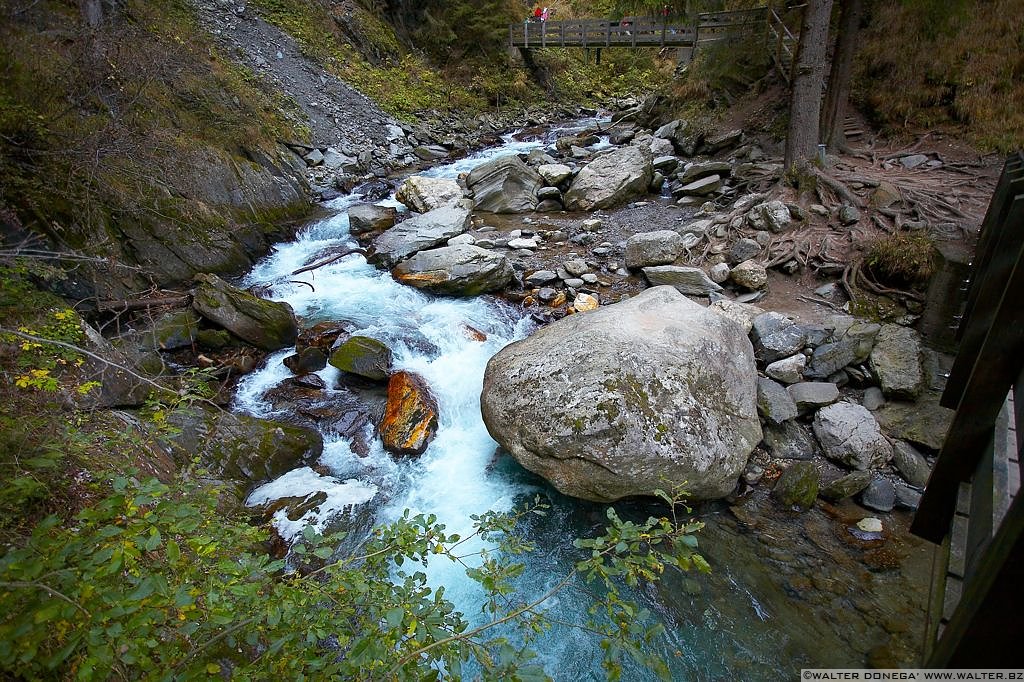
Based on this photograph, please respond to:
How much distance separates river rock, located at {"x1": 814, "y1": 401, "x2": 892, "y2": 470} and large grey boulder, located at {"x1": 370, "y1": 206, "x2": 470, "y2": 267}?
6.99 m

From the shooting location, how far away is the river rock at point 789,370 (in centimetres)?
582

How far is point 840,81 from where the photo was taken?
9.24 m

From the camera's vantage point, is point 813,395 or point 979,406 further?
point 813,395

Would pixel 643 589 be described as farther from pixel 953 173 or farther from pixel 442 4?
pixel 442 4

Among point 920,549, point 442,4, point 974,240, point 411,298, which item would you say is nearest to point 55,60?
point 411,298

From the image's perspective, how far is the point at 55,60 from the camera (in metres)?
6.17

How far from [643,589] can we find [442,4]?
23.8m

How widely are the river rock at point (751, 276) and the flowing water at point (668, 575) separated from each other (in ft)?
12.2

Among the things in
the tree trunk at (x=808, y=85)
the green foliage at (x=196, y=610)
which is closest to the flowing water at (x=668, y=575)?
the green foliage at (x=196, y=610)

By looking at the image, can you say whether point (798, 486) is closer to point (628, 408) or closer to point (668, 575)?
point (668, 575)

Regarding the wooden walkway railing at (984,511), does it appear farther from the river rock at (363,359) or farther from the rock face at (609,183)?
the rock face at (609,183)

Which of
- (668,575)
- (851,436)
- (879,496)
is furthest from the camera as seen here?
(851,436)

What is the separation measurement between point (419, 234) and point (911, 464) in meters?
8.25

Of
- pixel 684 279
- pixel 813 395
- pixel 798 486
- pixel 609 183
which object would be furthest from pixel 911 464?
pixel 609 183
